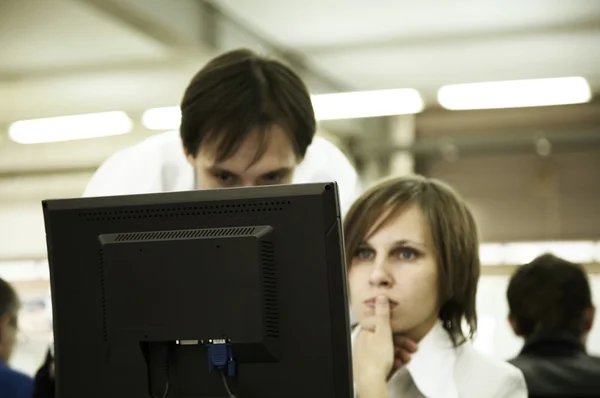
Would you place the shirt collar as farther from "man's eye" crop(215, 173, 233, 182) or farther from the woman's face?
"man's eye" crop(215, 173, 233, 182)

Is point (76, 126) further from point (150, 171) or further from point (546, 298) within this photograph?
point (150, 171)

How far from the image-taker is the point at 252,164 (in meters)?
1.60

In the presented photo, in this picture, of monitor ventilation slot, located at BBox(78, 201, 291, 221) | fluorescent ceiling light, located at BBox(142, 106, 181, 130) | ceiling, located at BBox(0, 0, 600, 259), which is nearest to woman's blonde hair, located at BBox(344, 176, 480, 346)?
monitor ventilation slot, located at BBox(78, 201, 291, 221)

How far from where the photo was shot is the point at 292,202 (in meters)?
1.25

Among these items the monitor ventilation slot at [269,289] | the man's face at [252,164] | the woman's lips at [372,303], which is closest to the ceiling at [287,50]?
the man's face at [252,164]

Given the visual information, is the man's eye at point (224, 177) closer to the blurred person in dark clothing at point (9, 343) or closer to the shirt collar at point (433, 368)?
the shirt collar at point (433, 368)

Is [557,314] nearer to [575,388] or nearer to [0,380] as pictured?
[575,388]

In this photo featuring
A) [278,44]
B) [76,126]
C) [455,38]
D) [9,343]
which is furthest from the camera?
[76,126]

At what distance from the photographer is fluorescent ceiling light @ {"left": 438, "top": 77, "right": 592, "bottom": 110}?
5980 millimetres

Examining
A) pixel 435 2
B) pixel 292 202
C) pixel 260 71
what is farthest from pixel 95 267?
pixel 435 2

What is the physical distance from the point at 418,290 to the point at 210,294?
59 centimetres

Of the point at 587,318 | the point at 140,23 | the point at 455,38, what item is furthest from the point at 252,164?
the point at 455,38

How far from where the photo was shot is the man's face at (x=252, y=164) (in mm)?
1597

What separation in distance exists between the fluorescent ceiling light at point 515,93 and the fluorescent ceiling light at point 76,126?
2317 mm
